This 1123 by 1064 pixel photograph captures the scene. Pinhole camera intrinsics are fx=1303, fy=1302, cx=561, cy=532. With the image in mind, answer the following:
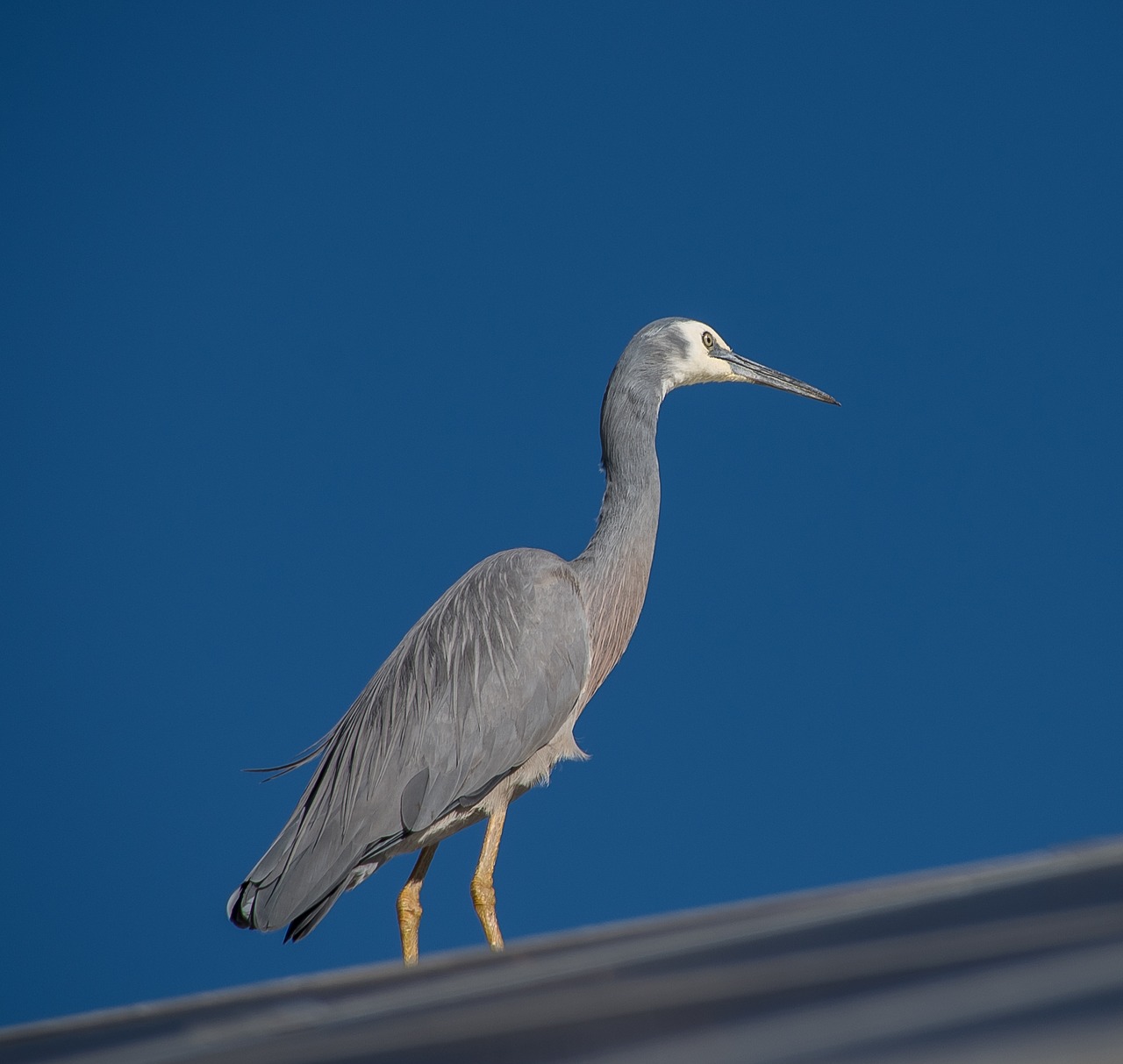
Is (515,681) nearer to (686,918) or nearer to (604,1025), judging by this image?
(686,918)

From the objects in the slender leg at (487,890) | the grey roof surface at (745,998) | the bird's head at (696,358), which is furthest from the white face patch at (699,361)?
the grey roof surface at (745,998)

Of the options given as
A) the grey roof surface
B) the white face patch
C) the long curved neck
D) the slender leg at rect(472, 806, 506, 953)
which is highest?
the white face patch

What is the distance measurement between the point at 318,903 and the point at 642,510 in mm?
1339

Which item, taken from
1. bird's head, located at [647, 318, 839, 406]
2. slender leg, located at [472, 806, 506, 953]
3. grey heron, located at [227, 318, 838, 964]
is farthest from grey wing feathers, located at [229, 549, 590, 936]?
bird's head, located at [647, 318, 839, 406]

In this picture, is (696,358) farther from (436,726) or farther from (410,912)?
(410,912)

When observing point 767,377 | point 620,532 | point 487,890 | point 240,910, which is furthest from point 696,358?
point 240,910

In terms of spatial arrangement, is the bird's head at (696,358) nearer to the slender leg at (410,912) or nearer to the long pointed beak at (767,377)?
the long pointed beak at (767,377)

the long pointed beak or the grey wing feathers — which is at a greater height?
the long pointed beak

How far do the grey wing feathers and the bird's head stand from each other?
2.64 feet

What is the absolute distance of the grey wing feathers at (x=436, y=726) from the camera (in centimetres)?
310

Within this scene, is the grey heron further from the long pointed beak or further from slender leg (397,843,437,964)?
the long pointed beak

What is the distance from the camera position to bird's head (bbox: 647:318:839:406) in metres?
3.91

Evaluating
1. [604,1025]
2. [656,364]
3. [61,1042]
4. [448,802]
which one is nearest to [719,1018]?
[604,1025]

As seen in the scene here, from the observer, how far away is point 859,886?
84cm
